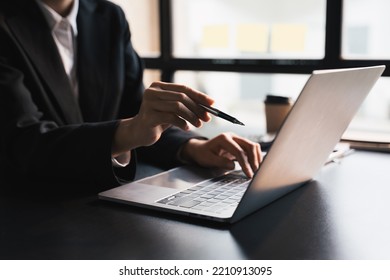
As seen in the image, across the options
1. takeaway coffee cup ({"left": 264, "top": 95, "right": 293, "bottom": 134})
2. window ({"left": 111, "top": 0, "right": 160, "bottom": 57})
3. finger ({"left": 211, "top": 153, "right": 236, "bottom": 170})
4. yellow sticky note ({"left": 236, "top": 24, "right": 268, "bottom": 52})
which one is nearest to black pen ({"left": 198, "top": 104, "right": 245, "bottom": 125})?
finger ({"left": 211, "top": 153, "right": 236, "bottom": 170})

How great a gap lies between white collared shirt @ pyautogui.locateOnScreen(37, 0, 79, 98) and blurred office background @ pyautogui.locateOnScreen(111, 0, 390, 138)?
0.53 m

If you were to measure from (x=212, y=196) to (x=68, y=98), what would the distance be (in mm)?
530

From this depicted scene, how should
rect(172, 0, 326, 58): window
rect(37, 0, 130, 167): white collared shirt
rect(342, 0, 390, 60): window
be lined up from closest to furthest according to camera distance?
rect(37, 0, 130, 167): white collared shirt
rect(342, 0, 390, 60): window
rect(172, 0, 326, 58): window

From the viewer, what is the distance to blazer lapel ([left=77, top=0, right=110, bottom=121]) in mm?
1310

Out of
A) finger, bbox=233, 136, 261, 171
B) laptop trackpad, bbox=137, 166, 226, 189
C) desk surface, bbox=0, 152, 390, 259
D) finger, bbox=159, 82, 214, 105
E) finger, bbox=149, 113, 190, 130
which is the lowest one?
laptop trackpad, bbox=137, 166, 226, 189

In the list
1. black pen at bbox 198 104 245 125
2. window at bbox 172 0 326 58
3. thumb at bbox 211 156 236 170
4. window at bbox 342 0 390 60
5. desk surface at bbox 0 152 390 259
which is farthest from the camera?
window at bbox 172 0 326 58

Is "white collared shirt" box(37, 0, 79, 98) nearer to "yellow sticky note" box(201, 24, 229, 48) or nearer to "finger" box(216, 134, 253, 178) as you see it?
"finger" box(216, 134, 253, 178)

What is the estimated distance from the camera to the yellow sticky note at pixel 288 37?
174 centimetres

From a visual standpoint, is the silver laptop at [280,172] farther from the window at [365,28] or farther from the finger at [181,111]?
the window at [365,28]

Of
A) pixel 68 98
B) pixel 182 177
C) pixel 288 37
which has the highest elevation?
pixel 288 37

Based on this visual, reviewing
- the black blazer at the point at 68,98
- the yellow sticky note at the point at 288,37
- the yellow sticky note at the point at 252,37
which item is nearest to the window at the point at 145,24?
the yellow sticky note at the point at 252,37

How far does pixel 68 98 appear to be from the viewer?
1.21 meters

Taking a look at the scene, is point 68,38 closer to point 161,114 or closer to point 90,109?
point 90,109

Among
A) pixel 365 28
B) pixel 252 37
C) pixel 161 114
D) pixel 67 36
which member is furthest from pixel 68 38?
pixel 365 28
